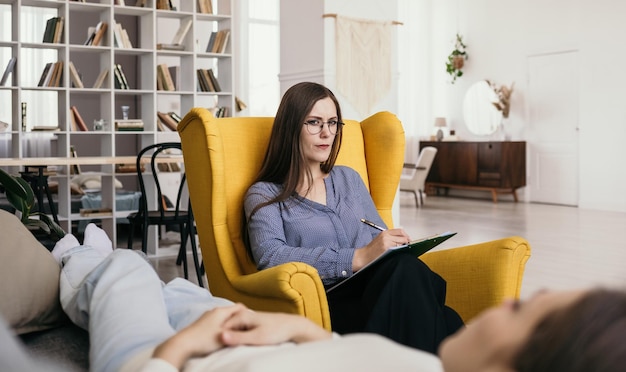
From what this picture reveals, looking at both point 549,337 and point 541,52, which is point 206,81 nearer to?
point 541,52

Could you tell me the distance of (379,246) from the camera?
2.35 meters

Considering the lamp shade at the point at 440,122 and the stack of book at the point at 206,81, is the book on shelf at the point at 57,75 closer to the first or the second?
the stack of book at the point at 206,81

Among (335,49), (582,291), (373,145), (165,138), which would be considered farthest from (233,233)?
(165,138)

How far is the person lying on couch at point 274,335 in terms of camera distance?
63cm

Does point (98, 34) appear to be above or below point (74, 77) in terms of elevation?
above

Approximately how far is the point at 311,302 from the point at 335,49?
3.98 meters

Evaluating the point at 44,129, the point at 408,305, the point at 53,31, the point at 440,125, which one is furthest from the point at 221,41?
the point at 440,125

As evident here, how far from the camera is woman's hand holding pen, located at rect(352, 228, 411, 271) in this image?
2332 millimetres

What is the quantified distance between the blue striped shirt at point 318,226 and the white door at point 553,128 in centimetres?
816

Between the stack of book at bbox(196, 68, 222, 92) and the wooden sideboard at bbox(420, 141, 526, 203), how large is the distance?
5275 mm

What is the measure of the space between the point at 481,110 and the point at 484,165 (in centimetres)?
103

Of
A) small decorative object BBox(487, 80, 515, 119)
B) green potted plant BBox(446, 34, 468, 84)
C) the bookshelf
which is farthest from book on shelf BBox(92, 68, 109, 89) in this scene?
green potted plant BBox(446, 34, 468, 84)

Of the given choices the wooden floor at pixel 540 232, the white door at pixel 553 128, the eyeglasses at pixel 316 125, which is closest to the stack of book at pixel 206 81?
the wooden floor at pixel 540 232

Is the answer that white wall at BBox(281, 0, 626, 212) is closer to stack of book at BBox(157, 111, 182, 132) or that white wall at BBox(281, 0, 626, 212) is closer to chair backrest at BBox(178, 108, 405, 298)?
stack of book at BBox(157, 111, 182, 132)
